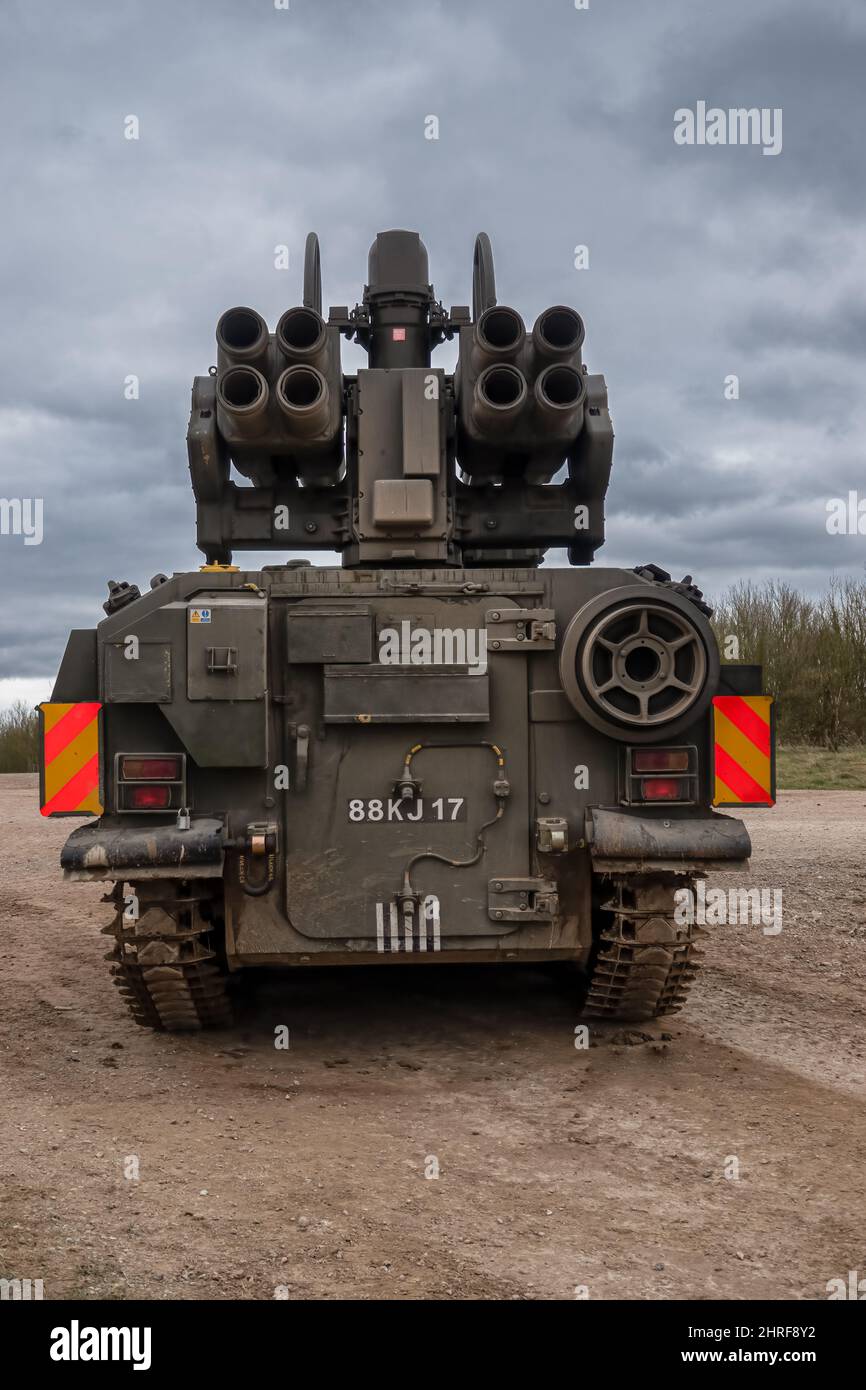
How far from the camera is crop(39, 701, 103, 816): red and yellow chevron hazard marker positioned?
5445 millimetres

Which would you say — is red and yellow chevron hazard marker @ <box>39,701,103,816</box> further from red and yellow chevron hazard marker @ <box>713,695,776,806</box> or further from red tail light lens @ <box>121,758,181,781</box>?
red and yellow chevron hazard marker @ <box>713,695,776,806</box>

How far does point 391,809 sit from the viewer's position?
5.54 m

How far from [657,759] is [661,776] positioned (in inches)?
3.2

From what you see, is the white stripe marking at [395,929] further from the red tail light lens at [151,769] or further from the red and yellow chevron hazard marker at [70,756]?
the red and yellow chevron hazard marker at [70,756]

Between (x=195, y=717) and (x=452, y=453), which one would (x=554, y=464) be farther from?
(x=195, y=717)

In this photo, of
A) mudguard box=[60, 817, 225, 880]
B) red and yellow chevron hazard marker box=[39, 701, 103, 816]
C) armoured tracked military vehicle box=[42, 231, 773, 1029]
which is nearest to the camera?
mudguard box=[60, 817, 225, 880]

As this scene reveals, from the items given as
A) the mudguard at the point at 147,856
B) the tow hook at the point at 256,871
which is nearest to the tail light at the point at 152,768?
the mudguard at the point at 147,856

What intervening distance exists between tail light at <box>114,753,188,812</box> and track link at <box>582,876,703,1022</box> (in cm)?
204

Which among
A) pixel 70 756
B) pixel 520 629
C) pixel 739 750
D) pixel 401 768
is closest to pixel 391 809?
pixel 401 768

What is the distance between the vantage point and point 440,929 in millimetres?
5516

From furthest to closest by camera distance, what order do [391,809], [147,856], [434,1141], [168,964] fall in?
[391,809] < [168,964] < [147,856] < [434,1141]

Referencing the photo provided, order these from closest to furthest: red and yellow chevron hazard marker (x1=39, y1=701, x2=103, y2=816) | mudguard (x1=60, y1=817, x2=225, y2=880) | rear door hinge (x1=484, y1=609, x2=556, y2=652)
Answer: mudguard (x1=60, y1=817, x2=225, y2=880) < red and yellow chevron hazard marker (x1=39, y1=701, x2=103, y2=816) < rear door hinge (x1=484, y1=609, x2=556, y2=652)

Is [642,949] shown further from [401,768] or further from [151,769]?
[151,769]

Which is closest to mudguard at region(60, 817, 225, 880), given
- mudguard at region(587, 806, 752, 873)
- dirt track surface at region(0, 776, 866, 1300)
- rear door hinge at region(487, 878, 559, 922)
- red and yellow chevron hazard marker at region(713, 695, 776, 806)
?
dirt track surface at region(0, 776, 866, 1300)
